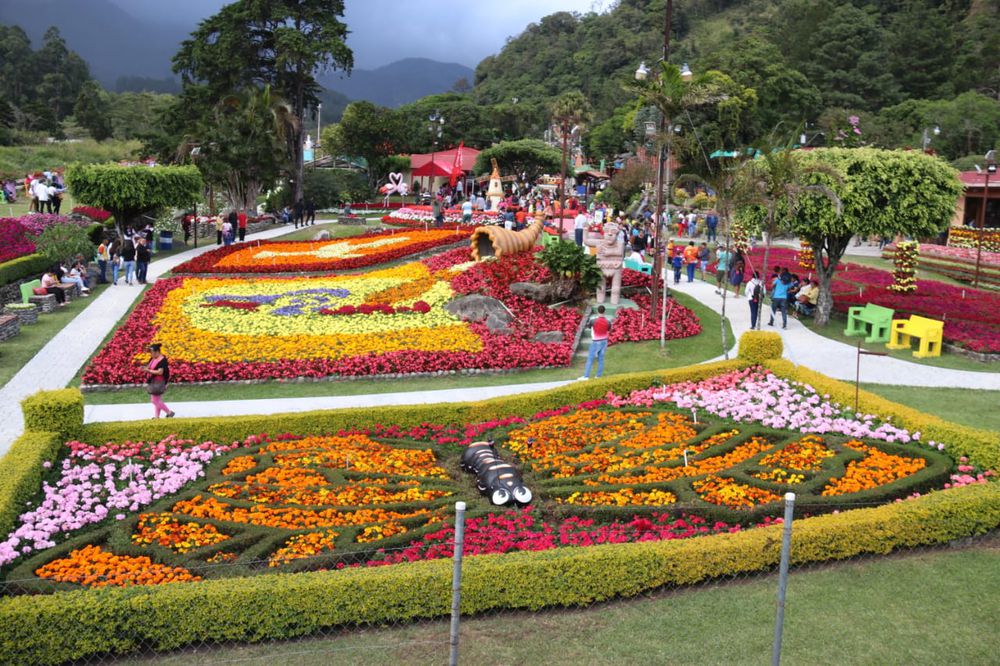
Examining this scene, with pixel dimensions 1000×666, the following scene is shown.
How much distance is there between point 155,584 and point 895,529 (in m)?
7.27

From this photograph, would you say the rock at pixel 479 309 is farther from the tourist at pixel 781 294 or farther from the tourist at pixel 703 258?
the tourist at pixel 703 258

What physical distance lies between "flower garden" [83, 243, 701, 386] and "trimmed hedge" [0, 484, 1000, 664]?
8990mm

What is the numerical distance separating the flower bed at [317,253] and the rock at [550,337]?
10.5 metres

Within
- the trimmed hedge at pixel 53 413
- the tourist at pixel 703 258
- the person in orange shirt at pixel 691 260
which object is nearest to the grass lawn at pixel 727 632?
the trimmed hedge at pixel 53 413

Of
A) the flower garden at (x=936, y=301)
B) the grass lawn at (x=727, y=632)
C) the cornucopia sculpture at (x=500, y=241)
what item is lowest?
the grass lawn at (x=727, y=632)

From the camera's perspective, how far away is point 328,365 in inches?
660

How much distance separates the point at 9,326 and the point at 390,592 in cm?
1518

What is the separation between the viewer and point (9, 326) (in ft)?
62.5

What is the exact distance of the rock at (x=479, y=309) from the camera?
20.0 m

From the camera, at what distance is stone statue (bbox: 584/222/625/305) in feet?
70.0

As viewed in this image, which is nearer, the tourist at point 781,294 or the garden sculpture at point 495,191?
the tourist at point 781,294

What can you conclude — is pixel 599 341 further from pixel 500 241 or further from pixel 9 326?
pixel 9 326

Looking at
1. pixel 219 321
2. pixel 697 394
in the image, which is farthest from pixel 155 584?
pixel 219 321


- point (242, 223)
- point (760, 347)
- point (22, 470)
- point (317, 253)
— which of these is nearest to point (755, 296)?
point (760, 347)
